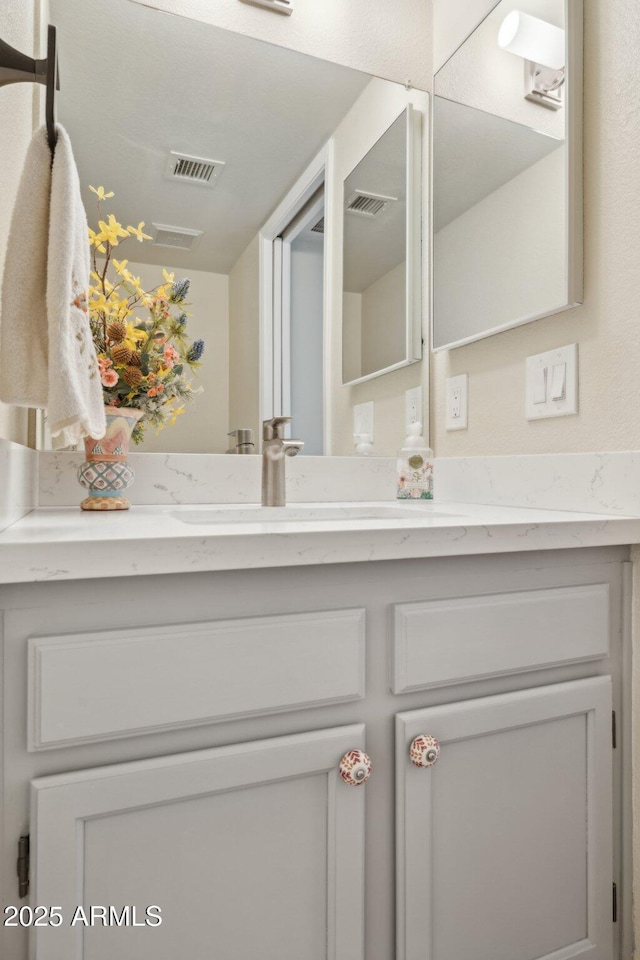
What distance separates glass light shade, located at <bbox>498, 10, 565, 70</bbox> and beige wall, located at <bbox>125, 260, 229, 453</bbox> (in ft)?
2.56

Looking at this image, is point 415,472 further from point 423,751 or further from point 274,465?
point 423,751

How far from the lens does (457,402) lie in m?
1.49

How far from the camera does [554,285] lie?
1.15 metres

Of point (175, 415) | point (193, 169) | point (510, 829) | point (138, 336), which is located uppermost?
point (193, 169)

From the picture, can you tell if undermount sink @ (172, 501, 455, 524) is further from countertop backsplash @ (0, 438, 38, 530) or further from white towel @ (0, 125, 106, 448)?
white towel @ (0, 125, 106, 448)

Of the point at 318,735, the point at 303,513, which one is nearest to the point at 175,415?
the point at 303,513

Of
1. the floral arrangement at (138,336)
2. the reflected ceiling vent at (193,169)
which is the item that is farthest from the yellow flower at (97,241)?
the reflected ceiling vent at (193,169)

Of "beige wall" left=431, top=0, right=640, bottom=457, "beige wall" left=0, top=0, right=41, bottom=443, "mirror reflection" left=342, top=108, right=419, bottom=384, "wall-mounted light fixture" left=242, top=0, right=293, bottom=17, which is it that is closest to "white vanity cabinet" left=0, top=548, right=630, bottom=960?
"beige wall" left=431, top=0, right=640, bottom=457

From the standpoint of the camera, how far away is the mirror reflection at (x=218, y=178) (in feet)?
4.13

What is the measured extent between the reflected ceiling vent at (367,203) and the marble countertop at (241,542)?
1024mm

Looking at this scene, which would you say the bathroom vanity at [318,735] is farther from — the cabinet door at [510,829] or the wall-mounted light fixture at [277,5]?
the wall-mounted light fixture at [277,5]

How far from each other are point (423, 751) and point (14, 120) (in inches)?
46.9

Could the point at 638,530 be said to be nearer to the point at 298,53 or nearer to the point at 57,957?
the point at 57,957

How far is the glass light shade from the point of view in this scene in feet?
3.77
